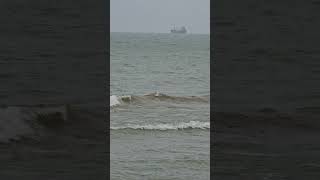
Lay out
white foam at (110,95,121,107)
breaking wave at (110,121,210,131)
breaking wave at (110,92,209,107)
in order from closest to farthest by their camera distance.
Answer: breaking wave at (110,121,210,131) → white foam at (110,95,121,107) → breaking wave at (110,92,209,107)

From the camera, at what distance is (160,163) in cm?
662

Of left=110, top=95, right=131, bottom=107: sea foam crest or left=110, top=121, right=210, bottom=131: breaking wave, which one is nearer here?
left=110, top=121, right=210, bottom=131: breaking wave

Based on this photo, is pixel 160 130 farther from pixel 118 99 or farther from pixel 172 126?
pixel 118 99

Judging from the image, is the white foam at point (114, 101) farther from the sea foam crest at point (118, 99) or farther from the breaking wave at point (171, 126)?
the breaking wave at point (171, 126)
